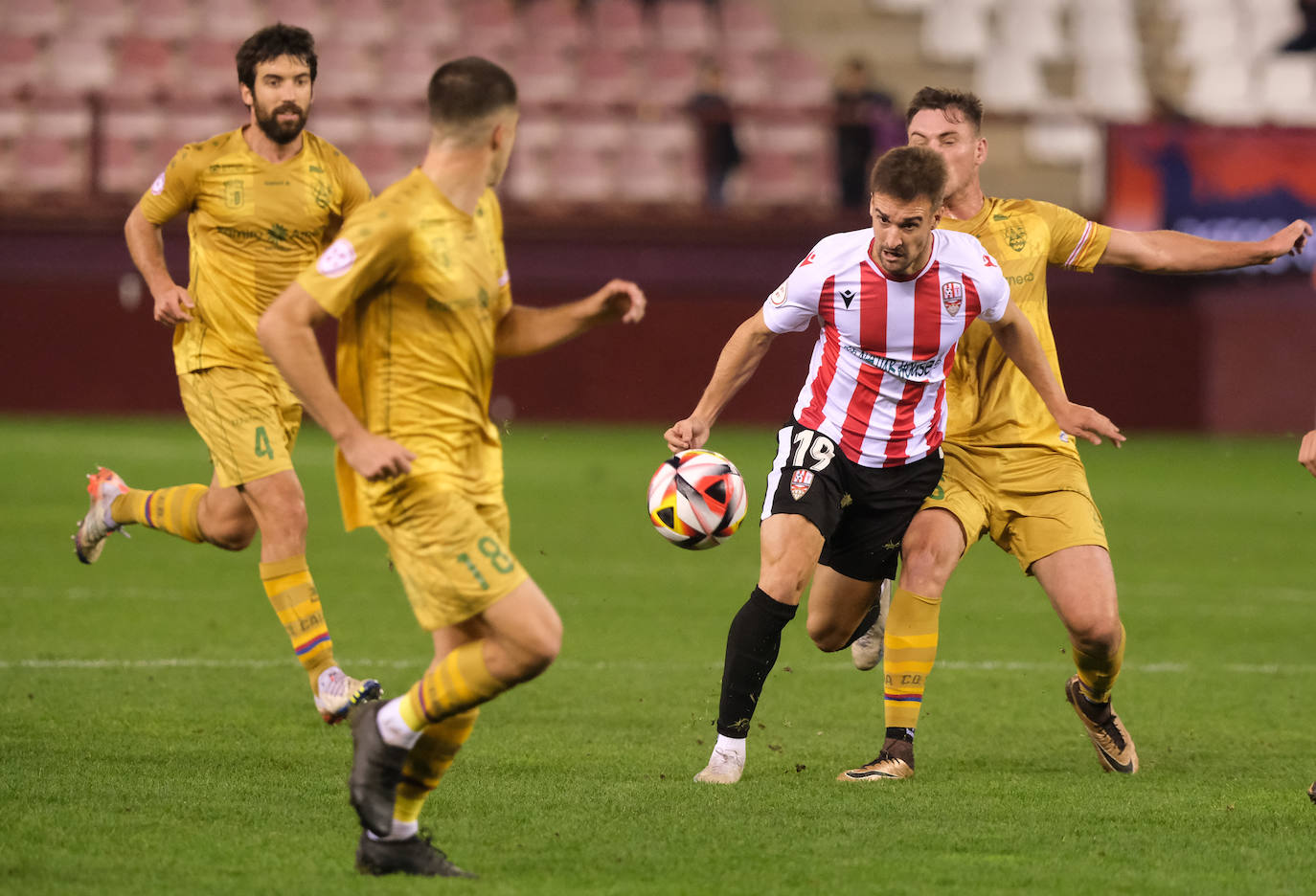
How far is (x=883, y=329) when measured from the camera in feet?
18.9

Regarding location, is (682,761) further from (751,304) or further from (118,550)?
(751,304)

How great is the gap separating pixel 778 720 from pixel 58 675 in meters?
2.95

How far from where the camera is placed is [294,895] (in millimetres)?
4273

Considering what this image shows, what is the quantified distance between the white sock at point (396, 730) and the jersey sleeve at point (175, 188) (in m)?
2.91

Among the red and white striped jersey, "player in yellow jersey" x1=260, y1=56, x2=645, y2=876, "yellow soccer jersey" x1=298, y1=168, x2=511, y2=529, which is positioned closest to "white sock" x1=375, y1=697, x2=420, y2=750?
"player in yellow jersey" x1=260, y1=56, x2=645, y2=876

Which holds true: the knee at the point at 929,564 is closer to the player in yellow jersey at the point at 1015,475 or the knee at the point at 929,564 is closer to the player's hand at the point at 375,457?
the player in yellow jersey at the point at 1015,475

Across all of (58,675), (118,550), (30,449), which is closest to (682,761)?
(58,675)

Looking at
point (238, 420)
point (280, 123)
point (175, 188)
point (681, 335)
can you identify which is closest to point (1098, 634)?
point (238, 420)

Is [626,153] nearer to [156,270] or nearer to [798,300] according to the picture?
[156,270]

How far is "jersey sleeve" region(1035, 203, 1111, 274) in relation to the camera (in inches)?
251

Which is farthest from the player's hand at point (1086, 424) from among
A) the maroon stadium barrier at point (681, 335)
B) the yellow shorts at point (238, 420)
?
the maroon stadium barrier at point (681, 335)

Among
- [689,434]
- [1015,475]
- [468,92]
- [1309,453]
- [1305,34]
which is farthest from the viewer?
[1305,34]

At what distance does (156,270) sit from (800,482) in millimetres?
2584

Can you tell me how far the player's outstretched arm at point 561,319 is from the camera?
4.62 metres
